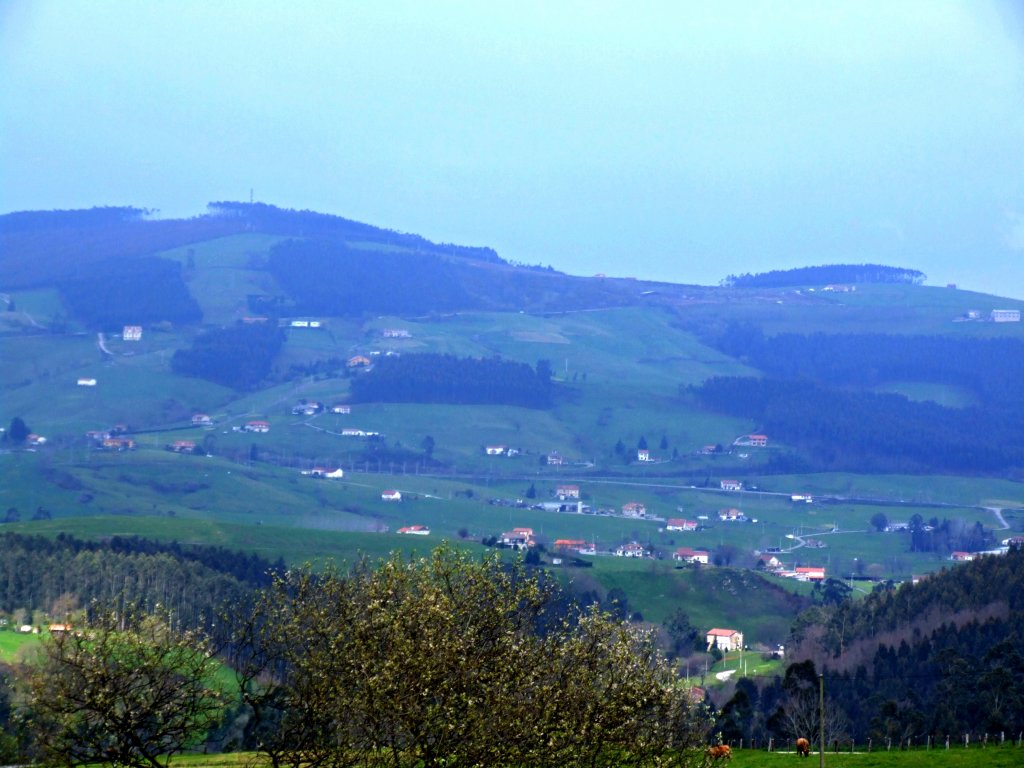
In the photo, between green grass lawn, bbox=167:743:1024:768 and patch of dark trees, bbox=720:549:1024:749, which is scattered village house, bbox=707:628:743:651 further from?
green grass lawn, bbox=167:743:1024:768

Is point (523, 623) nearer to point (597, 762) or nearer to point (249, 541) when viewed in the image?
point (597, 762)

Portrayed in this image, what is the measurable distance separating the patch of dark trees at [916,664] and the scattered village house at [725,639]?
7836mm

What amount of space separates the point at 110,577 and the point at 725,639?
2442 inches

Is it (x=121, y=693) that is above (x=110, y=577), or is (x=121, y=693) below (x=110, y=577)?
above

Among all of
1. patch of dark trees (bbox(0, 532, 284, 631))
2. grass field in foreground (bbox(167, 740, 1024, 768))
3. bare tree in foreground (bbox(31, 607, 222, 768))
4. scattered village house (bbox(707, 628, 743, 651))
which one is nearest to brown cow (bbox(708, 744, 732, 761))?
grass field in foreground (bbox(167, 740, 1024, 768))

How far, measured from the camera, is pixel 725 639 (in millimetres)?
Result: 153500

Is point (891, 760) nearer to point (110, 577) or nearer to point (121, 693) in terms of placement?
point (121, 693)

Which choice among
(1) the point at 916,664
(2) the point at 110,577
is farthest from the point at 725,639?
(2) the point at 110,577

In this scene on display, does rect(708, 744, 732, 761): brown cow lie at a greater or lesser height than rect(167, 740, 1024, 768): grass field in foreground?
greater

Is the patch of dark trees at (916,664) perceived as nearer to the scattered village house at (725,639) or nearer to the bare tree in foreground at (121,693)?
the scattered village house at (725,639)

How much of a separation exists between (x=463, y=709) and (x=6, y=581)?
108m

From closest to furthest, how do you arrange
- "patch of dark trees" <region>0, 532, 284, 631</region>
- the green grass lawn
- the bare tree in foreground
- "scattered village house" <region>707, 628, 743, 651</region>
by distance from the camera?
the bare tree in foreground → the green grass lawn → "patch of dark trees" <region>0, 532, 284, 631</region> → "scattered village house" <region>707, 628, 743, 651</region>

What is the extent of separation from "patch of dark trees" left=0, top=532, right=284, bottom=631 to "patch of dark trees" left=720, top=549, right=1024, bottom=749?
45984 mm

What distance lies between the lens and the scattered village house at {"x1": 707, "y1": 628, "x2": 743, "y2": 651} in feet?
493
